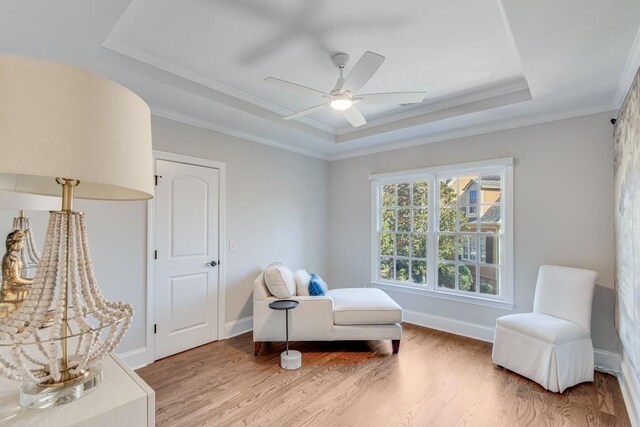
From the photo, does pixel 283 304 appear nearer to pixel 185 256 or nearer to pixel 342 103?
pixel 185 256

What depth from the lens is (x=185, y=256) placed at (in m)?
3.29

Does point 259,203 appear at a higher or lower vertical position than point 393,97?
lower

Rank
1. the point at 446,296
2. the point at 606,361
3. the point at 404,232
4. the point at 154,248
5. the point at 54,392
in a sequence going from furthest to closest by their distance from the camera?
the point at 404,232
the point at 446,296
the point at 154,248
the point at 606,361
the point at 54,392

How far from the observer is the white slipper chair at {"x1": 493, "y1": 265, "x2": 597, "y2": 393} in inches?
96.1

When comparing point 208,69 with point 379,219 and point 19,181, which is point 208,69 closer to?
point 19,181

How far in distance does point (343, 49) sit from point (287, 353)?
2.71m

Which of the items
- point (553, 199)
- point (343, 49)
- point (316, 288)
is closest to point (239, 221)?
point (316, 288)

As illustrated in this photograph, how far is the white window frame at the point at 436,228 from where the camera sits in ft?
11.1

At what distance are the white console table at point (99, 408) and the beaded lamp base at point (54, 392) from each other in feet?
0.04

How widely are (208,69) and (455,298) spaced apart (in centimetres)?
365

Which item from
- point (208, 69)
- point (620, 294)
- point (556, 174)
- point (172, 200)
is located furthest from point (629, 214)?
point (172, 200)

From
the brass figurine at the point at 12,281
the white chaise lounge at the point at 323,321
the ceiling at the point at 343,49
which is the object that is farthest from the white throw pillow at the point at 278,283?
the brass figurine at the point at 12,281

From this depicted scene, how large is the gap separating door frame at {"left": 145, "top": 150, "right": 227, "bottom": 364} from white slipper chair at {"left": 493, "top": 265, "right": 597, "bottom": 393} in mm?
2921

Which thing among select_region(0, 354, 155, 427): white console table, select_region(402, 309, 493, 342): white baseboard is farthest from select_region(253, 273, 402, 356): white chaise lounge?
select_region(0, 354, 155, 427): white console table
